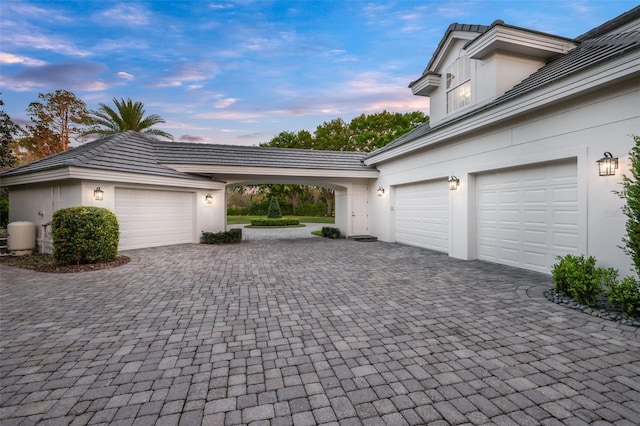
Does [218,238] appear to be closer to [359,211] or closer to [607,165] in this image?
[359,211]

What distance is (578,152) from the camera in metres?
5.51

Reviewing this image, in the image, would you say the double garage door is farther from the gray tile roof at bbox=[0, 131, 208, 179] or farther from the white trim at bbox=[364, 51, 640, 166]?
the gray tile roof at bbox=[0, 131, 208, 179]

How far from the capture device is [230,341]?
3350 mm

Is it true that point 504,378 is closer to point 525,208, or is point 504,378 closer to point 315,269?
point 315,269

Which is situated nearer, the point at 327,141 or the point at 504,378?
the point at 504,378

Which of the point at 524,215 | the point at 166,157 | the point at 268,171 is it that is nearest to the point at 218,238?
the point at 268,171

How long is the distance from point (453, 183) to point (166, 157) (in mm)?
10312

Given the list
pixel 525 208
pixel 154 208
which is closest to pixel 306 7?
pixel 154 208

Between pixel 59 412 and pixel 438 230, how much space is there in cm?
953

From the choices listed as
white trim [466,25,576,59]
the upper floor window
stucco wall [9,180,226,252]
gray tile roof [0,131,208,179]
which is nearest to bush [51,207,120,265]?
stucco wall [9,180,226,252]

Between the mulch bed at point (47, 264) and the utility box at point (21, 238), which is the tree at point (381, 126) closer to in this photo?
the mulch bed at point (47, 264)

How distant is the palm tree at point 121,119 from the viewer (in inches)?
811

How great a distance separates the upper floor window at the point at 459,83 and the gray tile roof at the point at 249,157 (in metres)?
4.51

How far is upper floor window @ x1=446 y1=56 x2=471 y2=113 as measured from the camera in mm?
9203
